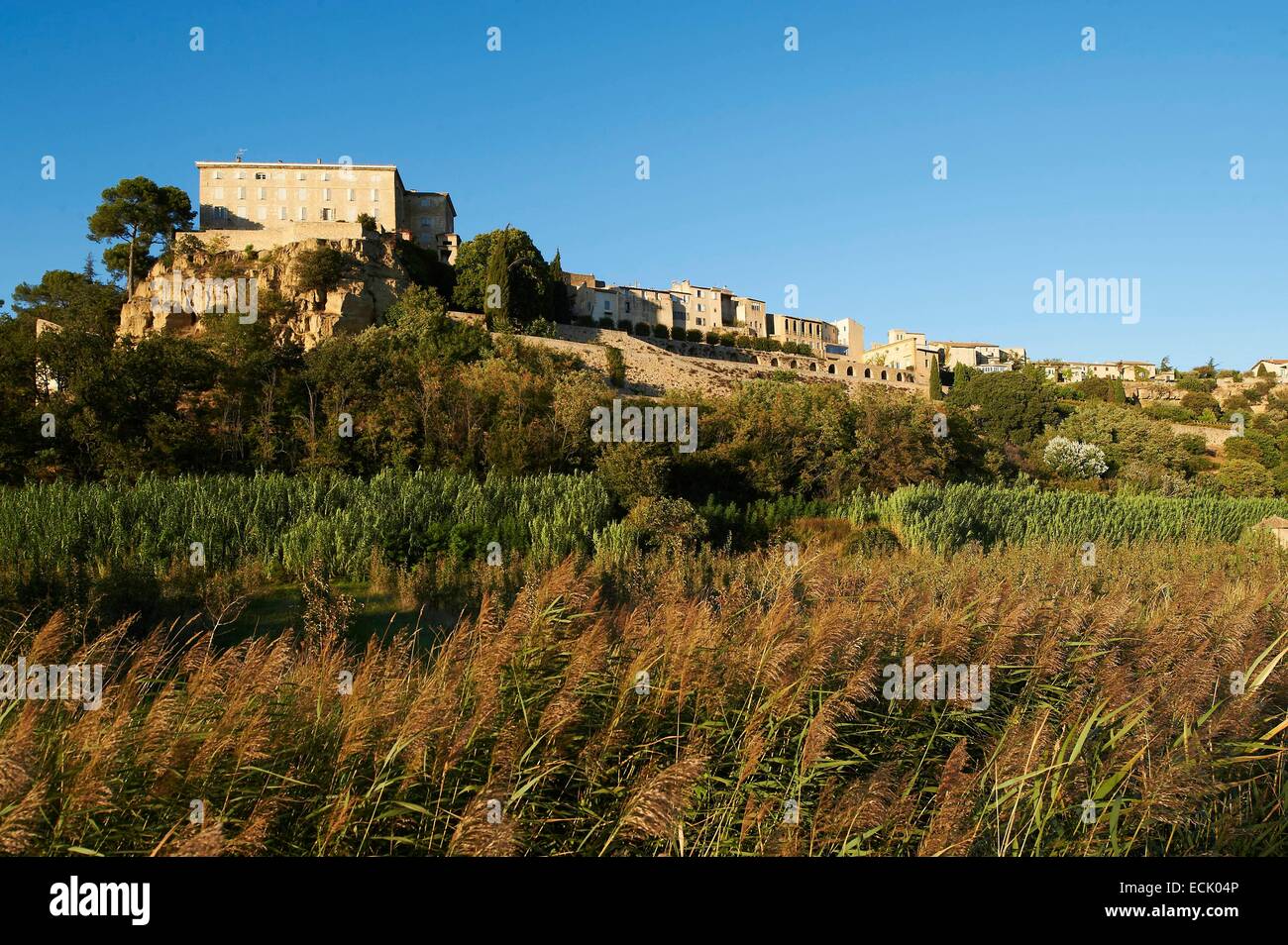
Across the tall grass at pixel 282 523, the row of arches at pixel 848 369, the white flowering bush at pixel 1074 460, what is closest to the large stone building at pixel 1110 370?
the row of arches at pixel 848 369

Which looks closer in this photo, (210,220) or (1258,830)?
(1258,830)

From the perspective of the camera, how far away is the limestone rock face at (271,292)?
131 ft

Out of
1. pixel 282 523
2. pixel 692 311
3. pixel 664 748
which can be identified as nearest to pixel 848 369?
pixel 692 311

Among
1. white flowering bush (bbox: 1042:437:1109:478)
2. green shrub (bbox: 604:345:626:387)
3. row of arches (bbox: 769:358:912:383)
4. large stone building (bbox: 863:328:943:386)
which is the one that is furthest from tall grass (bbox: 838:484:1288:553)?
large stone building (bbox: 863:328:943:386)

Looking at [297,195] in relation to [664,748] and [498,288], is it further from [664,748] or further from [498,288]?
[664,748]

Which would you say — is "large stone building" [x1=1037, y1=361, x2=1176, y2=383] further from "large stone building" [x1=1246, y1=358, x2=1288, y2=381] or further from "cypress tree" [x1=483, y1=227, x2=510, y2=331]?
"cypress tree" [x1=483, y1=227, x2=510, y2=331]

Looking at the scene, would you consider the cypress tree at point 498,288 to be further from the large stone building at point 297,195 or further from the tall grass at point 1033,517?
the tall grass at point 1033,517

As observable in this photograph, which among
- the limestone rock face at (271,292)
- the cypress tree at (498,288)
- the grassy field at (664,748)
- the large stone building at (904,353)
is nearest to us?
the grassy field at (664,748)

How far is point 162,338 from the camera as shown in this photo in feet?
64.5

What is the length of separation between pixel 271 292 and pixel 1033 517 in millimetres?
37725

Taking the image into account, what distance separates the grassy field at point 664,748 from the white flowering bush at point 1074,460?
3254cm

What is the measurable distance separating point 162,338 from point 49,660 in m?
18.4
